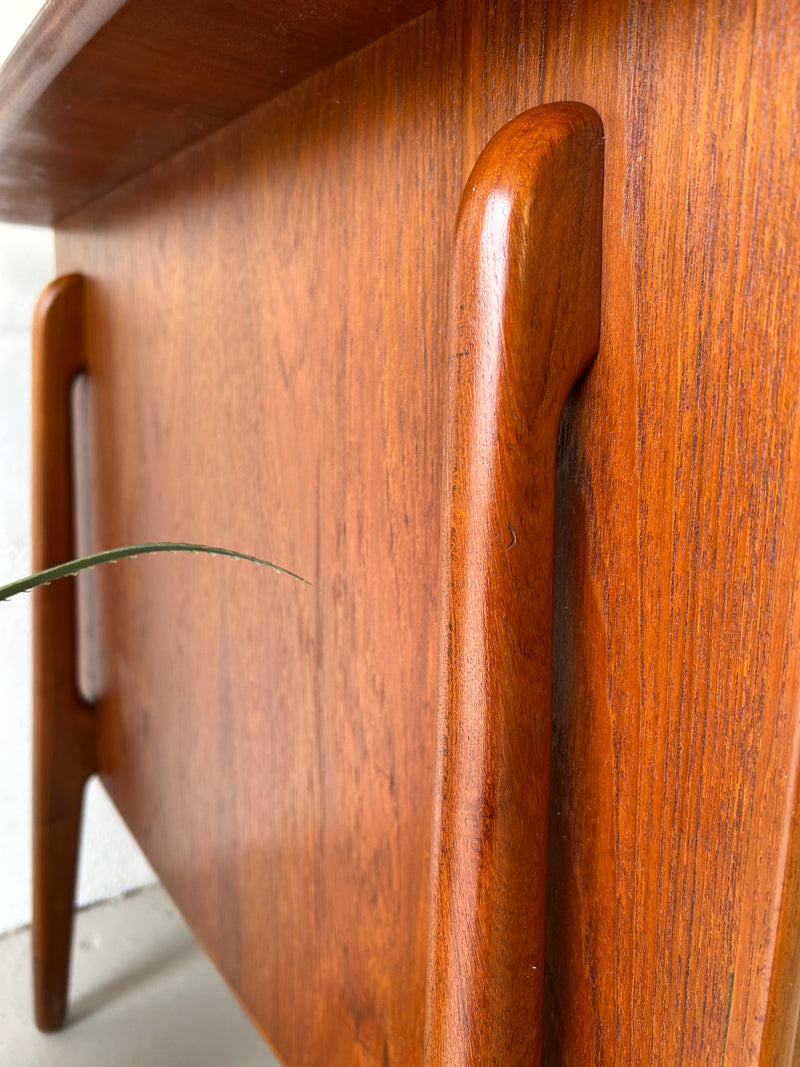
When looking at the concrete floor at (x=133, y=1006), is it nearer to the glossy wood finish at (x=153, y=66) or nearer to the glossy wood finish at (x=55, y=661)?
the glossy wood finish at (x=55, y=661)

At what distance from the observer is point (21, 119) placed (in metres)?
0.51

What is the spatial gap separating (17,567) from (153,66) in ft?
2.36

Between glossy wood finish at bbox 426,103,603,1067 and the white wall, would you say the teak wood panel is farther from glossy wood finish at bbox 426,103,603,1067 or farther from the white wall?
the white wall

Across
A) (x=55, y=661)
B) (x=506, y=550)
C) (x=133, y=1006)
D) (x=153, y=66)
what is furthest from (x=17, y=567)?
(x=506, y=550)

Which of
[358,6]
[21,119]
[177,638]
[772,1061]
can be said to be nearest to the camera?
[772,1061]

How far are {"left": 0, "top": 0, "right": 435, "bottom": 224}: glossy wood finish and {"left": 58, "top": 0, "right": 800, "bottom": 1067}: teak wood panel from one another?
0.02 m

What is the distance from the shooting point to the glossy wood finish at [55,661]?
2.45 ft

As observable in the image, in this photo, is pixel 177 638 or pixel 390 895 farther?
pixel 177 638

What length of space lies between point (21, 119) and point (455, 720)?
0.45 metres

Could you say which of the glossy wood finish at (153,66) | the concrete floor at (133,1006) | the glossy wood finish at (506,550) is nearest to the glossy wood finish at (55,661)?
the concrete floor at (133,1006)

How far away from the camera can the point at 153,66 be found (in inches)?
16.4

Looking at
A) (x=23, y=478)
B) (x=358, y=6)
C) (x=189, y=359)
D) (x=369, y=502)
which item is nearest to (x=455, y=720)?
(x=369, y=502)

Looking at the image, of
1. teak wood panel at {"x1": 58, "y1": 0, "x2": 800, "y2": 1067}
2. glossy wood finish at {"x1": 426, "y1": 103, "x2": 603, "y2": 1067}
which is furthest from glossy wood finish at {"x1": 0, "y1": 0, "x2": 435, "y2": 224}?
glossy wood finish at {"x1": 426, "y1": 103, "x2": 603, "y2": 1067}

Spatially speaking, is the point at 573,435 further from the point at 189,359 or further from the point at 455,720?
the point at 189,359
